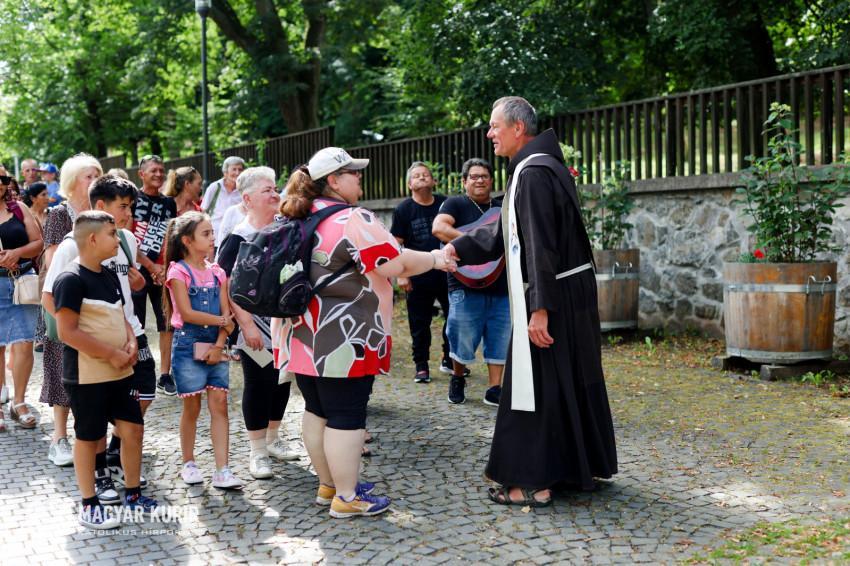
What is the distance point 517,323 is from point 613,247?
20.3ft

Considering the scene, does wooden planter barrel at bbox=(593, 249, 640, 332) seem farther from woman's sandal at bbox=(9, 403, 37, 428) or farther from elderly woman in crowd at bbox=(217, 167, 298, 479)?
woman's sandal at bbox=(9, 403, 37, 428)

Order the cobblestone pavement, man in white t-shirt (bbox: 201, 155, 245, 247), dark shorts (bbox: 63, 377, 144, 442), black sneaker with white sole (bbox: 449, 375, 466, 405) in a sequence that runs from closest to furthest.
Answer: the cobblestone pavement < dark shorts (bbox: 63, 377, 144, 442) < black sneaker with white sole (bbox: 449, 375, 466, 405) < man in white t-shirt (bbox: 201, 155, 245, 247)

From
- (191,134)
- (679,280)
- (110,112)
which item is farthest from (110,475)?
(110,112)

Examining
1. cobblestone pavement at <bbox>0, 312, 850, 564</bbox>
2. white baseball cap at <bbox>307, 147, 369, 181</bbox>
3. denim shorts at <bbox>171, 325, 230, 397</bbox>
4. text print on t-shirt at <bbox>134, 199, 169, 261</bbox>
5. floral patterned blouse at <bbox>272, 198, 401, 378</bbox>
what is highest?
white baseball cap at <bbox>307, 147, 369, 181</bbox>

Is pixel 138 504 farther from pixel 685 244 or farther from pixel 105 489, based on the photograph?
pixel 685 244

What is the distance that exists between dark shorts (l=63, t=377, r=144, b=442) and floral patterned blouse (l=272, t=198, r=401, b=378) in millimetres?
934

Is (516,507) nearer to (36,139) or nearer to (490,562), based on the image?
(490,562)

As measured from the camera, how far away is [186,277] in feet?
18.0

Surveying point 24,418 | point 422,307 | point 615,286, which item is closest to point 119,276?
point 24,418

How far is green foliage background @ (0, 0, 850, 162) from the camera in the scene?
15328mm

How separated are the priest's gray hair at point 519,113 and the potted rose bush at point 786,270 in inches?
144

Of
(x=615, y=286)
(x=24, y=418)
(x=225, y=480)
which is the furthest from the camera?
(x=615, y=286)

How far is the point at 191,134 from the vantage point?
3475 centimetres

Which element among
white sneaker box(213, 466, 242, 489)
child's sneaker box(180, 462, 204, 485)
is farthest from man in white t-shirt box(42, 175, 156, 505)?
white sneaker box(213, 466, 242, 489)
